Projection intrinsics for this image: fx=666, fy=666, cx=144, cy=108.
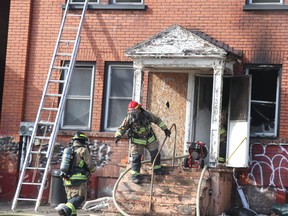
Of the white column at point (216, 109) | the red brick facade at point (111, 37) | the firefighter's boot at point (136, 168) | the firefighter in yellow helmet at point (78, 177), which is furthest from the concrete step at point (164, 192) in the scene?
the red brick facade at point (111, 37)

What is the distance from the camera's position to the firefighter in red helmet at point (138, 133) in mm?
13406

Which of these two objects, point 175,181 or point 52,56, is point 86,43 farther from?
point 175,181

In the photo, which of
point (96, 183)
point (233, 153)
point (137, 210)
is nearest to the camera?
point (137, 210)

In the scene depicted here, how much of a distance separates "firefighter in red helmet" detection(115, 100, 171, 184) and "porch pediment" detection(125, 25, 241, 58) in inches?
58.5

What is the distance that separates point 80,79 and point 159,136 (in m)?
2.47

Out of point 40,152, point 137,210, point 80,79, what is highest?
point 80,79

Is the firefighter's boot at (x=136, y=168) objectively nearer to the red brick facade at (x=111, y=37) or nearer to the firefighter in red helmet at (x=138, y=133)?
the firefighter in red helmet at (x=138, y=133)

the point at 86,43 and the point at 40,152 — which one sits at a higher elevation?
the point at 86,43

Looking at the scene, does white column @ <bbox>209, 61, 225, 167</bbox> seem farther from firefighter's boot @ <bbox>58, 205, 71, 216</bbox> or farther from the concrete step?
firefighter's boot @ <bbox>58, 205, 71, 216</bbox>

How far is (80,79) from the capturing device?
16234 millimetres

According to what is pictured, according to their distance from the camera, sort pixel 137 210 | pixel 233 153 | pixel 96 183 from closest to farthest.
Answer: pixel 137 210 → pixel 233 153 → pixel 96 183

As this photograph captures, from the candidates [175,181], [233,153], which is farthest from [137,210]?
[233,153]

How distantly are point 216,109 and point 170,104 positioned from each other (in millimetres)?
1494

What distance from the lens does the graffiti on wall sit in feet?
48.2
